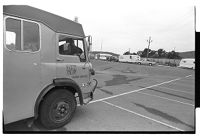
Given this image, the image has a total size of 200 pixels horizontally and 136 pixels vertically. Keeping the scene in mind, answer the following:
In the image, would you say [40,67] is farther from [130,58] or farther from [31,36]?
[130,58]

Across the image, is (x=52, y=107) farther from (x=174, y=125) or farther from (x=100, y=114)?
(x=174, y=125)

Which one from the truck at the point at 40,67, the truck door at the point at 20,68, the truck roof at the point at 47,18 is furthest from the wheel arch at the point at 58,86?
the truck roof at the point at 47,18

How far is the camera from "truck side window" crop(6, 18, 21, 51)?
2.59 m

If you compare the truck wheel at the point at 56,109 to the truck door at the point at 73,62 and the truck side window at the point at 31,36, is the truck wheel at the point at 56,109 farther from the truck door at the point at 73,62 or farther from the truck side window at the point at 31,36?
the truck side window at the point at 31,36

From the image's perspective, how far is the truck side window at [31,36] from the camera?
278cm

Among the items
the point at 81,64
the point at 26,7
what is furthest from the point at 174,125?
the point at 26,7

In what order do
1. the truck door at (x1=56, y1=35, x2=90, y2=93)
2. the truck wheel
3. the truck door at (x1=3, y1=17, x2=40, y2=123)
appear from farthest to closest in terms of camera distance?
the truck door at (x1=56, y1=35, x2=90, y2=93) < the truck wheel < the truck door at (x1=3, y1=17, x2=40, y2=123)

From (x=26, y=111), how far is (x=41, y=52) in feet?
4.34

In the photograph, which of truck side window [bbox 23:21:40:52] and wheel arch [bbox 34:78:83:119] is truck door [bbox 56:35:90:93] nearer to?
wheel arch [bbox 34:78:83:119]

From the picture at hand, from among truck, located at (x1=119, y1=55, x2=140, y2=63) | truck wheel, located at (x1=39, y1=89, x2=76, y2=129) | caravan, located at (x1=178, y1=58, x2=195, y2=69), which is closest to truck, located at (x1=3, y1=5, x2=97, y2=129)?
truck wheel, located at (x1=39, y1=89, x2=76, y2=129)

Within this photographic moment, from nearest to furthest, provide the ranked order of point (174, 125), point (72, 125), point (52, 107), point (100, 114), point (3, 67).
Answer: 1. point (3, 67)
2. point (52, 107)
3. point (72, 125)
4. point (174, 125)
5. point (100, 114)

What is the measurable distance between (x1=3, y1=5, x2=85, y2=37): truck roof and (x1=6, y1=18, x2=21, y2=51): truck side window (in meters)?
0.15

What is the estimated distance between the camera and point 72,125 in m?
3.48

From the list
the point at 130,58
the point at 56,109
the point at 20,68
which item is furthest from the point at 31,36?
the point at 130,58
